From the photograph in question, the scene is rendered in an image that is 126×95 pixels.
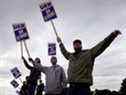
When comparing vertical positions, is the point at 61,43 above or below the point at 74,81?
above

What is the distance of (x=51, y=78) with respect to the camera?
12672 millimetres

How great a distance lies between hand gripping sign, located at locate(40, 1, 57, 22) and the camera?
13508mm

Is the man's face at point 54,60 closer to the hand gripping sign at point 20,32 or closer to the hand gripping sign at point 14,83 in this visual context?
the hand gripping sign at point 20,32

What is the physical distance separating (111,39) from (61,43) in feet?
5.71

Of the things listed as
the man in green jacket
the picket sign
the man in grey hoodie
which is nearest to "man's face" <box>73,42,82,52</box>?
the man in green jacket

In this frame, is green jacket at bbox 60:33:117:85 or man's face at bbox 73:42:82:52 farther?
man's face at bbox 73:42:82:52

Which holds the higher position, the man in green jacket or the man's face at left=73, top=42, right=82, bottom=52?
the man's face at left=73, top=42, right=82, bottom=52

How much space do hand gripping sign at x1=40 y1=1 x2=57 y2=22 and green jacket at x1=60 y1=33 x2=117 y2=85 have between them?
3601 millimetres

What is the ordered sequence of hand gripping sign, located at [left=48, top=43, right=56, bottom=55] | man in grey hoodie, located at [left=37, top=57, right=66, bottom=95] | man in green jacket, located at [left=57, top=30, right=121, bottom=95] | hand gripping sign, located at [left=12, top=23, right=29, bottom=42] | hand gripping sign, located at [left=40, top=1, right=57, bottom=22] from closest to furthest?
man in green jacket, located at [left=57, top=30, right=121, bottom=95] → man in grey hoodie, located at [left=37, top=57, right=66, bottom=95] → hand gripping sign, located at [left=40, top=1, right=57, bottom=22] → hand gripping sign, located at [left=12, top=23, right=29, bottom=42] → hand gripping sign, located at [left=48, top=43, right=56, bottom=55]

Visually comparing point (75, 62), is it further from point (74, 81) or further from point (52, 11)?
point (52, 11)

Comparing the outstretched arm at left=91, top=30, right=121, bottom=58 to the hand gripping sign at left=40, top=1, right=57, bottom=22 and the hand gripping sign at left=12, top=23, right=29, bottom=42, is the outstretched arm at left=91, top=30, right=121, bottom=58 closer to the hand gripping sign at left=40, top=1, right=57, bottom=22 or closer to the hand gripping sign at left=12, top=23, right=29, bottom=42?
the hand gripping sign at left=40, top=1, right=57, bottom=22

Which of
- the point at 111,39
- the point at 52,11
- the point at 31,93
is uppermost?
the point at 52,11

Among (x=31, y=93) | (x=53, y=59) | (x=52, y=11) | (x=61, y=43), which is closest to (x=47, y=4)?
(x=52, y=11)

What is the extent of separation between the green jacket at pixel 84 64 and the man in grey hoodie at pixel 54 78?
247 cm
